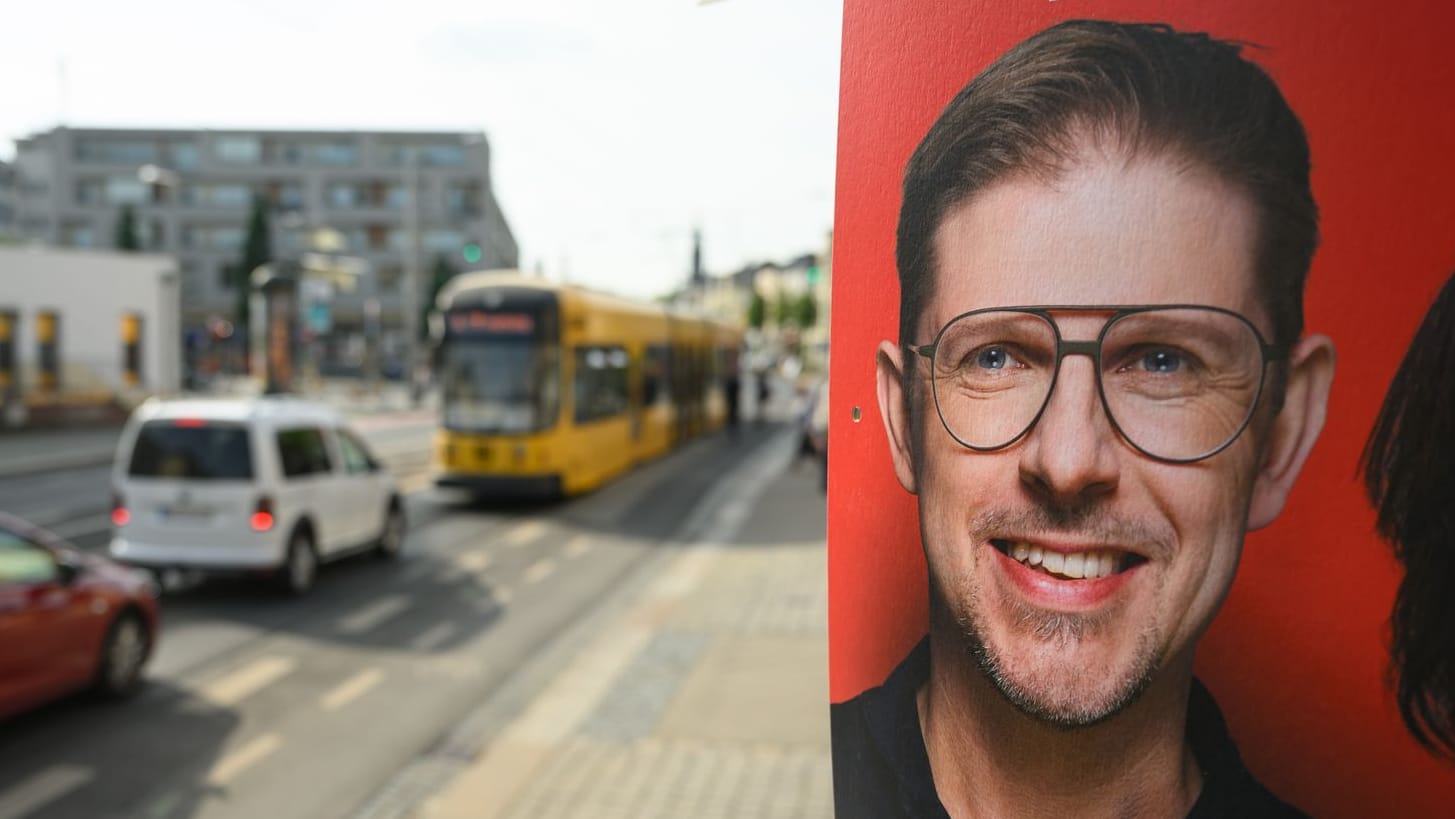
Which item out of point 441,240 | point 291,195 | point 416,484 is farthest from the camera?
point 441,240

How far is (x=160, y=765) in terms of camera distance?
24.8 ft

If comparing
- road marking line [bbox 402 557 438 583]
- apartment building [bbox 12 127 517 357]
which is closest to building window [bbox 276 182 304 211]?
apartment building [bbox 12 127 517 357]

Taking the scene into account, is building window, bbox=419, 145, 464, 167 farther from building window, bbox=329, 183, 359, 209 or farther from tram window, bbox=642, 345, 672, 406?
tram window, bbox=642, 345, 672, 406

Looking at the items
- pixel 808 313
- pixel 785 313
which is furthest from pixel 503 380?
pixel 785 313

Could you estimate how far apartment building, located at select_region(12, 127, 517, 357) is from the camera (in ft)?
269

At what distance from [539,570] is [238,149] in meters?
77.8

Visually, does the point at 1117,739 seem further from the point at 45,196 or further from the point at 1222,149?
the point at 45,196

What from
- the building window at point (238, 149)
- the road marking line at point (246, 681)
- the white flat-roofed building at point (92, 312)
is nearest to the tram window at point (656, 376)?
the road marking line at point (246, 681)

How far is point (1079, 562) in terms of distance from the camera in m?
1.72

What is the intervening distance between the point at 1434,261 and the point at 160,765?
7617 millimetres

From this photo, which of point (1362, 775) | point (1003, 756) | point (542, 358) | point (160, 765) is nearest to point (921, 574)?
point (1003, 756)

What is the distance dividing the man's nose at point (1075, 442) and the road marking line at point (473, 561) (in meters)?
12.9

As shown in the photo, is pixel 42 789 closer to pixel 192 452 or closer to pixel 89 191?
pixel 192 452

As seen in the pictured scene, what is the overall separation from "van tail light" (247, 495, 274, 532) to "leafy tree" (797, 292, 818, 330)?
8471cm
